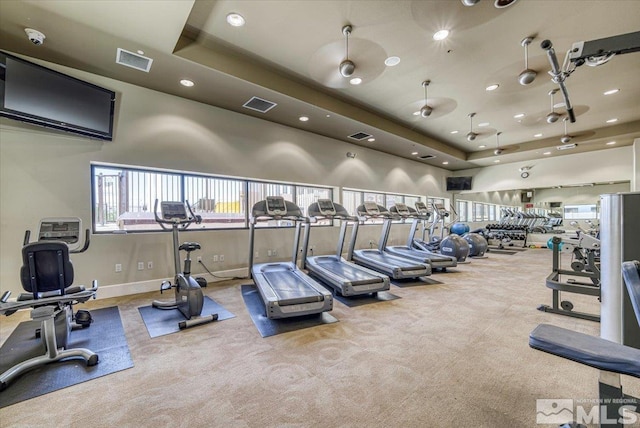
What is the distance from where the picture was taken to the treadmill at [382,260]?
514 centimetres

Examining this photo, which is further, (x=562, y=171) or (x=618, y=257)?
(x=562, y=171)

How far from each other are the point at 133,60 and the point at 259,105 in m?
2.14

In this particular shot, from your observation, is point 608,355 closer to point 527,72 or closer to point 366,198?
point 527,72

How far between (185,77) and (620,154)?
1281 centimetres

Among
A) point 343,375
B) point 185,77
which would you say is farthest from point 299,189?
point 343,375

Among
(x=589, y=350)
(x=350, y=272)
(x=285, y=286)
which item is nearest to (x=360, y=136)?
(x=350, y=272)

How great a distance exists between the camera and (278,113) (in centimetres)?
577

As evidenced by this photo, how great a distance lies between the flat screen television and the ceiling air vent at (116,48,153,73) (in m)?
0.66

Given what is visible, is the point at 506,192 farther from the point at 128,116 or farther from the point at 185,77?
the point at 128,116

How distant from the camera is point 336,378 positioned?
2.16 meters

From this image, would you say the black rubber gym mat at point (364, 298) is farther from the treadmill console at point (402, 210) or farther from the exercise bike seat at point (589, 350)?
the exercise bike seat at point (589, 350)

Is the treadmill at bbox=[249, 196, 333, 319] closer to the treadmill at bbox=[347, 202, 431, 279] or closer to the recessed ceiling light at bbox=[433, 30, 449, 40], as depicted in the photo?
the treadmill at bbox=[347, 202, 431, 279]

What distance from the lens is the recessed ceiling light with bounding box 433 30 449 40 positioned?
3.68 metres

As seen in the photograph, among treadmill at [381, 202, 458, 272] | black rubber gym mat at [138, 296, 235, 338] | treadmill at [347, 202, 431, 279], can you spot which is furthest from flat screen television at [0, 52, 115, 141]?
treadmill at [381, 202, 458, 272]
